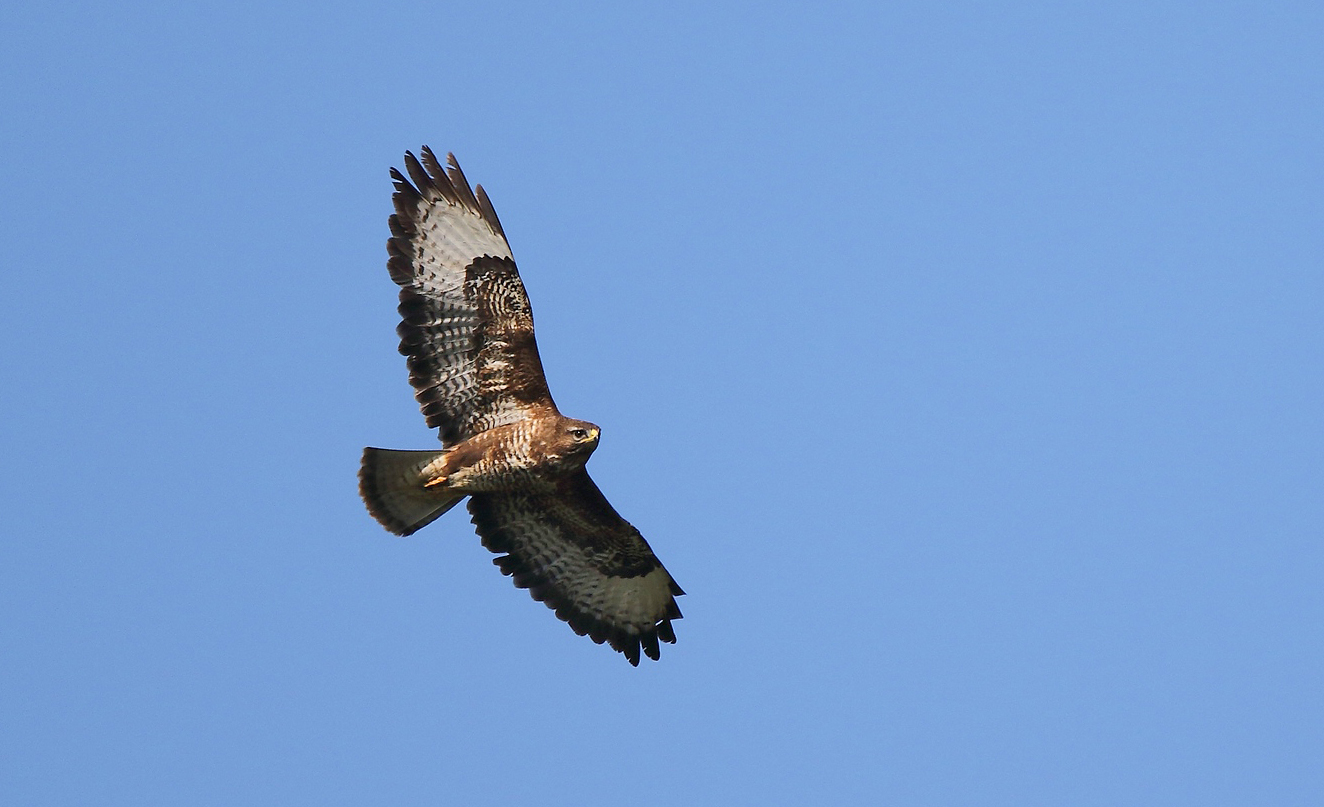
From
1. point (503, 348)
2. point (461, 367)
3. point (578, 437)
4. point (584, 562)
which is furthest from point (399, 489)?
point (584, 562)

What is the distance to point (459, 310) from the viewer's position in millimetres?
12633

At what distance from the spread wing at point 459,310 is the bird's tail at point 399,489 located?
33cm

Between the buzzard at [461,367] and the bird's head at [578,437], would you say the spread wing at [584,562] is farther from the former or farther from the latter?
the bird's head at [578,437]

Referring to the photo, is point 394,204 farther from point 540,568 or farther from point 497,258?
point 540,568

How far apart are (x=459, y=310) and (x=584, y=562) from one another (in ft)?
8.05

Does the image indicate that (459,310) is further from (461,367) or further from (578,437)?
(578,437)

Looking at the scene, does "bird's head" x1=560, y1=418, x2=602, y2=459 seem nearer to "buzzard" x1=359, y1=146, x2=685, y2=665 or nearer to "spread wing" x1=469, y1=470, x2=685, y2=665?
"buzzard" x1=359, y1=146, x2=685, y2=665

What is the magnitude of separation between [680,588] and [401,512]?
2580 millimetres

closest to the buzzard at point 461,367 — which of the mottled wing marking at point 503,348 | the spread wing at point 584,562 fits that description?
the mottled wing marking at point 503,348

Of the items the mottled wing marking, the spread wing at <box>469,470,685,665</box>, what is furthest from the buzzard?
the spread wing at <box>469,470,685,665</box>

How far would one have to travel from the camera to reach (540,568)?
13.6 meters

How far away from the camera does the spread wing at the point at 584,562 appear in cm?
1332

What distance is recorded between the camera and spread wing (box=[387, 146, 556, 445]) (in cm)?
1260

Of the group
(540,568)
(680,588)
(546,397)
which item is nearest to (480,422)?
(546,397)
